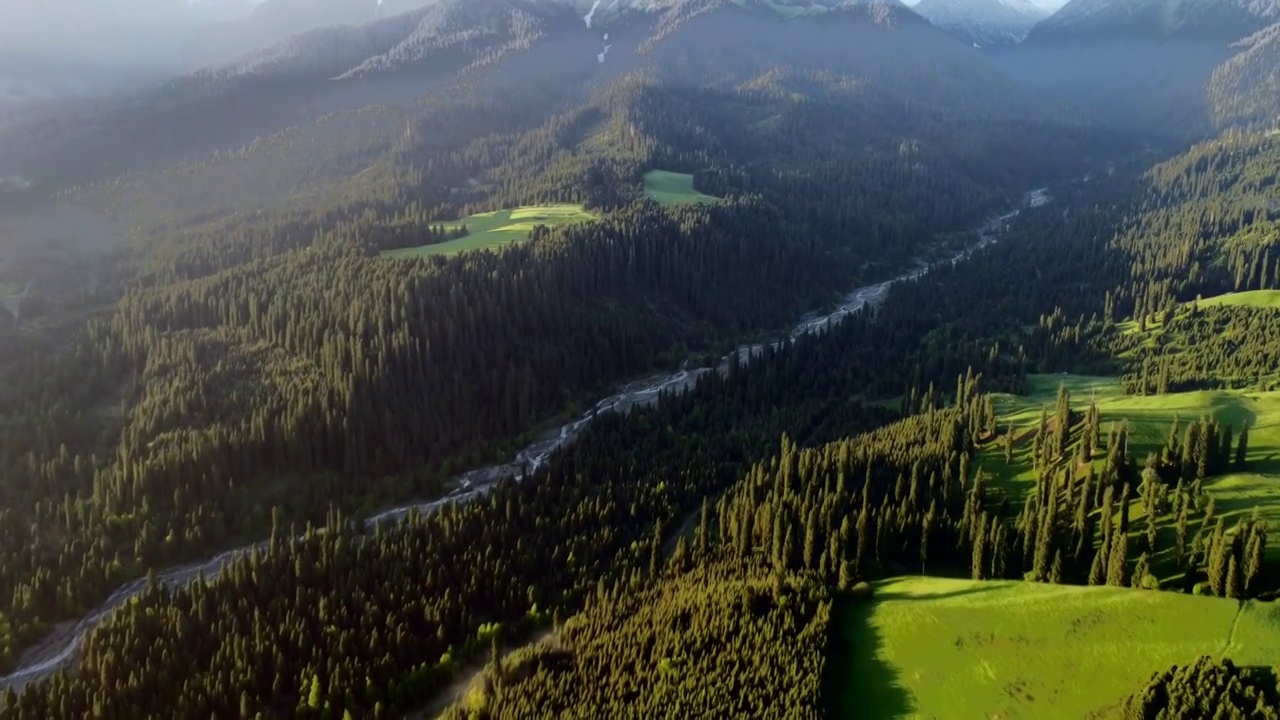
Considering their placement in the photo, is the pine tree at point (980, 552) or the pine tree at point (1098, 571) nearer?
the pine tree at point (1098, 571)

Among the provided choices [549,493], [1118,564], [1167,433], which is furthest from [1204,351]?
[549,493]

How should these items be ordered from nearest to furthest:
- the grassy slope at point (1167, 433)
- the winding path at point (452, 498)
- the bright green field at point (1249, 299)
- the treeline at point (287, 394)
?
1. the grassy slope at point (1167, 433)
2. the winding path at point (452, 498)
3. the treeline at point (287, 394)
4. the bright green field at point (1249, 299)

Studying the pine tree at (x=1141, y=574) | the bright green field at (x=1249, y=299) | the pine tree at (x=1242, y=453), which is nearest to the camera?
the pine tree at (x=1141, y=574)

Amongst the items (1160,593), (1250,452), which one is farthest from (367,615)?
(1250,452)

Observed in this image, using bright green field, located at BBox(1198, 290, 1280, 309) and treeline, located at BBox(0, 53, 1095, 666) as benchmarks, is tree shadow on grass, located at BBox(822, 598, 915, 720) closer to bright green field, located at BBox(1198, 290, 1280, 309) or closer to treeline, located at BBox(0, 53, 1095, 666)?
treeline, located at BBox(0, 53, 1095, 666)

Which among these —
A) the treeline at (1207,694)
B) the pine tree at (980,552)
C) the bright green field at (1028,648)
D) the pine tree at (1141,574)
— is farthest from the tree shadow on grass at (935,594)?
the treeline at (1207,694)

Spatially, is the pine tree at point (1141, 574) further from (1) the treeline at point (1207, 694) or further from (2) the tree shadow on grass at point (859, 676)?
(2) the tree shadow on grass at point (859, 676)
